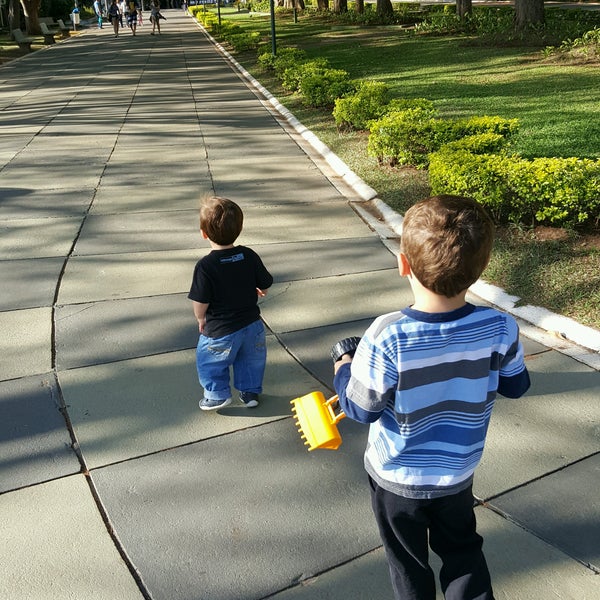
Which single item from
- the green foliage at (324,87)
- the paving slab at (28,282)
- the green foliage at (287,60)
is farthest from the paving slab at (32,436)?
the green foliage at (287,60)

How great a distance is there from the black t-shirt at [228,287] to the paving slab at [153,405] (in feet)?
1.66

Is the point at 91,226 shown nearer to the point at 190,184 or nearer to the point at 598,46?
the point at 190,184

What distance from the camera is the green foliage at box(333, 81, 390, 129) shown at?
1029 centimetres

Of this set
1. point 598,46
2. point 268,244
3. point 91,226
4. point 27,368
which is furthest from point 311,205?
point 598,46

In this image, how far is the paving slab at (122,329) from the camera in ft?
14.2

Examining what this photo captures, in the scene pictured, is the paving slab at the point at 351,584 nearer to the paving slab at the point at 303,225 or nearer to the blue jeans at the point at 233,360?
the blue jeans at the point at 233,360

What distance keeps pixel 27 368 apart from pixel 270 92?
1329cm

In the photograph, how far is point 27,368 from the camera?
412cm

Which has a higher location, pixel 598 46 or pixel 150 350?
pixel 598 46

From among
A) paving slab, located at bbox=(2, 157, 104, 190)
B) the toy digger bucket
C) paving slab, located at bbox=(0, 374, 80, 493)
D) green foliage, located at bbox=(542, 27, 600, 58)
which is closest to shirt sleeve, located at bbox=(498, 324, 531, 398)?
the toy digger bucket

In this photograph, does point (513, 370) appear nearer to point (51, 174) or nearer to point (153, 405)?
point (153, 405)

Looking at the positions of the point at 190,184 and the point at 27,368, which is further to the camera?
the point at 190,184

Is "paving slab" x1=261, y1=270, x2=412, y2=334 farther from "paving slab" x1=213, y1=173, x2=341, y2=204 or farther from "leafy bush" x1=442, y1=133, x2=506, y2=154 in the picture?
"paving slab" x1=213, y1=173, x2=341, y2=204

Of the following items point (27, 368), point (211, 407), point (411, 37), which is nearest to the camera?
point (211, 407)
